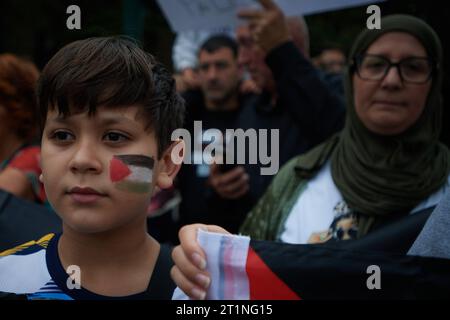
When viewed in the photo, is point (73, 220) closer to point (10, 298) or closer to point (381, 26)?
point (10, 298)

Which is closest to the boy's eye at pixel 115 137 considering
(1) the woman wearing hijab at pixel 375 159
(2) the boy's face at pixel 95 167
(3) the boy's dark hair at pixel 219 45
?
(2) the boy's face at pixel 95 167

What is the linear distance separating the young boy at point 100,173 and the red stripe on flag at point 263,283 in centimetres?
28

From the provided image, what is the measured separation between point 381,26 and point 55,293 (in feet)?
5.28

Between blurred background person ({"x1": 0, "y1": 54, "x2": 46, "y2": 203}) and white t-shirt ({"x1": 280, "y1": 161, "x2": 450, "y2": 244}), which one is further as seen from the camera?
blurred background person ({"x1": 0, "y1": 54, "x2": 46, "y2": 203})

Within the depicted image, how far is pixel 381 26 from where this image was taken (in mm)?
2436

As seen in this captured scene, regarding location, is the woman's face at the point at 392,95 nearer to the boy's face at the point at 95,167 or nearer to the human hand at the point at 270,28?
the human hand at the point at 270,28

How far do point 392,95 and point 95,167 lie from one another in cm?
128

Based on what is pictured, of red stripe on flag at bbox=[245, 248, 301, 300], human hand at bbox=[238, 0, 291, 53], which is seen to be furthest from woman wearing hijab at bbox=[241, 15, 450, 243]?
red stripe on flag at bbox=[245, 248, 301, 300]

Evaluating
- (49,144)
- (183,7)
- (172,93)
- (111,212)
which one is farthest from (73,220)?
(183,7)

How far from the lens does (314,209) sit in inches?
92.7

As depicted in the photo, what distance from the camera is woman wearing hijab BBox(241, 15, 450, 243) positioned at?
7.30 ft

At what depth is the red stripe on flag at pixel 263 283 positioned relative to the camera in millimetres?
1395

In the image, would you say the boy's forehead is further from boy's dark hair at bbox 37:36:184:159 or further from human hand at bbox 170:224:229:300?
human hand at bbox 170:224:229:300

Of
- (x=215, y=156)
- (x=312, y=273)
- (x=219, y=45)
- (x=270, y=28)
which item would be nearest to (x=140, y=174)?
(x=312, y=273)
